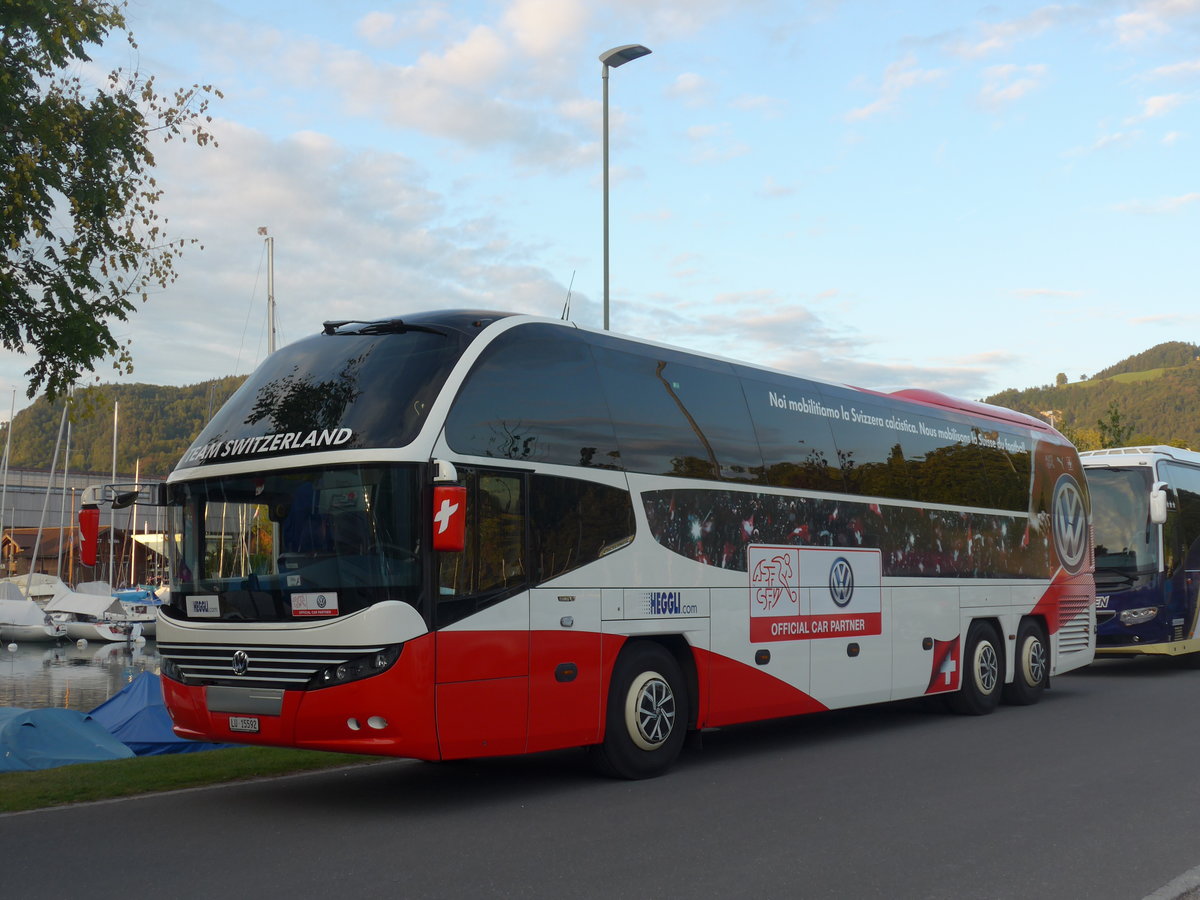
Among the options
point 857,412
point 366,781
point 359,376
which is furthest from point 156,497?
point 857,412

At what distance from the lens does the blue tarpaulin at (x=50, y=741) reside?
12.1 m

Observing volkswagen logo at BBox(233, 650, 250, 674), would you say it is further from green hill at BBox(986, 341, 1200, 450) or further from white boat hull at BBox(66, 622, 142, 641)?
green hill at BBox(986, 341, 1200, 450)

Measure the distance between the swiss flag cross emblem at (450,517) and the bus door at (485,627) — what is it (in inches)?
18.3

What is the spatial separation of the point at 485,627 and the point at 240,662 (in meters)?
1.79

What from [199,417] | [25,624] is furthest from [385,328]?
[199,417]

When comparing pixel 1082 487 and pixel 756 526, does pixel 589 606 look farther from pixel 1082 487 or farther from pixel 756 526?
pixel 1082 487

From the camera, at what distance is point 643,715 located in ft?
34.3

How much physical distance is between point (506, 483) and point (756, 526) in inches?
134

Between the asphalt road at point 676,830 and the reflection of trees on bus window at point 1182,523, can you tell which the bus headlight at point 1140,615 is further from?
the asphalt road at point 676,830

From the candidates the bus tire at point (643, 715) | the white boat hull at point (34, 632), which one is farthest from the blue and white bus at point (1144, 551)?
the white boat hull at point (34, 632)

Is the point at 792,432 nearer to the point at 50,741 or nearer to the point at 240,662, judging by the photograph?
the point at 240,662

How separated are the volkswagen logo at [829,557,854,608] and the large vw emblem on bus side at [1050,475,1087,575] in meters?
5.65

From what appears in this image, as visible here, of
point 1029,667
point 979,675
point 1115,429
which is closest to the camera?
point 979,675

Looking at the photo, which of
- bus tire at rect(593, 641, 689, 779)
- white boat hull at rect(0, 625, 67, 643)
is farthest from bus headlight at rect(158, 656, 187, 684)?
white boat hull at rect(0, 625, 67, 643)
